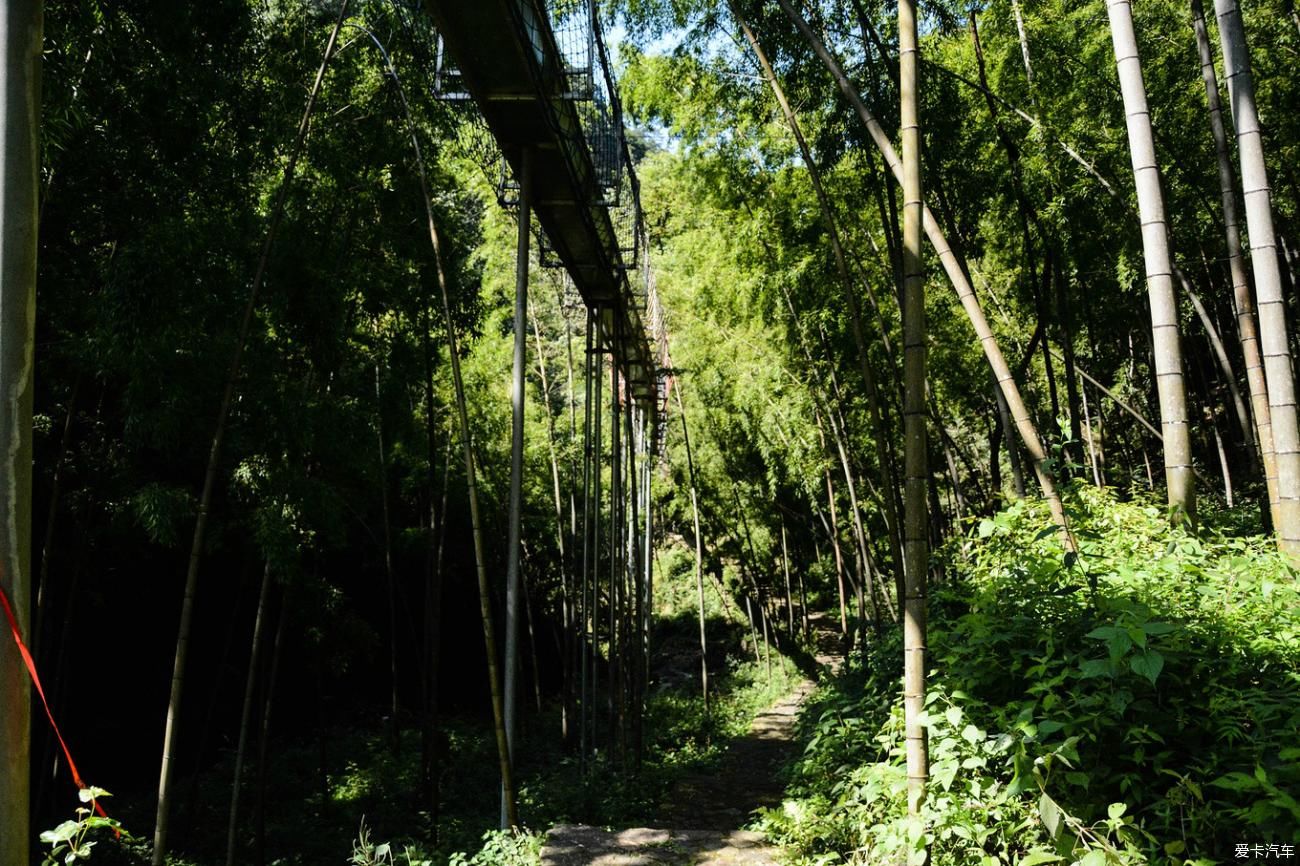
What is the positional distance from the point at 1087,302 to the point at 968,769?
20.8ft

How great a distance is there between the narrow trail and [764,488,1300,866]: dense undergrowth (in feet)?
2.20

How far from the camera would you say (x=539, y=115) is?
4.03m

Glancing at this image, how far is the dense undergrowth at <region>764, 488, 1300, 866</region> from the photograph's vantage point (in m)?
1.99

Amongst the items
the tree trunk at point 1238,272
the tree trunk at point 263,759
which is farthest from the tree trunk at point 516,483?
the tree trunk at point 1238,272

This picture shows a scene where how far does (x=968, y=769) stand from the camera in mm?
2332

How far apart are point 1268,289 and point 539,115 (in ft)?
10.0

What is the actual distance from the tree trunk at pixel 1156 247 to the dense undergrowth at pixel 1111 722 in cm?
40

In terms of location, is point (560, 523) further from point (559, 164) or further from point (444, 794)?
point (559, 164)

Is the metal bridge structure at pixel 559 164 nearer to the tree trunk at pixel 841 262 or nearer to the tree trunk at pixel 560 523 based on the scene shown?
the tree trunk at pixel 841 262

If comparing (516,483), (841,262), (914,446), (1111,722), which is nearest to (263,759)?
(516,483)

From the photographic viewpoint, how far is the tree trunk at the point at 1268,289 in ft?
9.80

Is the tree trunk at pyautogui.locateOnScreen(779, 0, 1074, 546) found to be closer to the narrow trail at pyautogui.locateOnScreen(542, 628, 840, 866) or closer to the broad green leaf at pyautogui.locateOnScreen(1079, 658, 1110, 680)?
the broad green leaf at pyautogui.locateOnScreen(1079, 658, 1110, 680)

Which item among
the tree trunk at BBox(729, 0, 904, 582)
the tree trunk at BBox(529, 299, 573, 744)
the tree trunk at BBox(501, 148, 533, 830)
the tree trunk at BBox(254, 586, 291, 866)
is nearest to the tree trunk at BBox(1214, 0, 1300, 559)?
the tree trunk at BBox(729, 0, 904, 582)

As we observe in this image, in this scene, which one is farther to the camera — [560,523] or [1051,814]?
[560,523]
